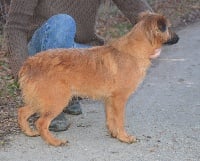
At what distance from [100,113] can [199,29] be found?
6.38m

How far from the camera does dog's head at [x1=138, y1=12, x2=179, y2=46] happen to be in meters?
4.63

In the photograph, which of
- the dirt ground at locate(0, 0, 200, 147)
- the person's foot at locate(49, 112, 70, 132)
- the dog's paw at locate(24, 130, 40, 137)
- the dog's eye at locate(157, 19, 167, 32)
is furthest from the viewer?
the dirt ground at locate(0, 0, 200, 147)

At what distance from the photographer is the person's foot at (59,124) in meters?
5.11

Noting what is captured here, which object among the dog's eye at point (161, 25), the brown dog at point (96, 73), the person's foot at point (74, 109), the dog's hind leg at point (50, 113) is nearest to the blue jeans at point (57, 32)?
the brown dog at point (96, 73)

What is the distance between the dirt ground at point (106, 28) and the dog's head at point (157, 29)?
1.58 m

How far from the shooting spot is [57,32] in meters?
5.36

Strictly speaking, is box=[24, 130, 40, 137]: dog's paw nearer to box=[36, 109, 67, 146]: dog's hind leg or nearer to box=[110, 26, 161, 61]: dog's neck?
box=[36, 109, 67, 146]: dog's hind leg

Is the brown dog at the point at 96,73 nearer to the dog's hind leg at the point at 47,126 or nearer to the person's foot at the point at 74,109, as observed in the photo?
the dog's hind leg at the point at 47,126

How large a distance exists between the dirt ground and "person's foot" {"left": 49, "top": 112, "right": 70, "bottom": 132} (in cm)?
34

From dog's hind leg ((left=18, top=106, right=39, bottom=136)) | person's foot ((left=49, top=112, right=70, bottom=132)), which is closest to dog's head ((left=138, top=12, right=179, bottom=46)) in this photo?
person's foot ((left=49, top=112, right=70, bottom=132))

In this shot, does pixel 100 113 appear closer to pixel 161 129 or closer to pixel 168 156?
pixel 161 129

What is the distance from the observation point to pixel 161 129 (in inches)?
205

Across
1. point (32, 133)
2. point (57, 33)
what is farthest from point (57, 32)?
point (32, 133)

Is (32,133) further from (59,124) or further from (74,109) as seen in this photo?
(74,109)
